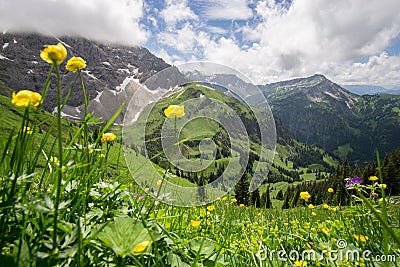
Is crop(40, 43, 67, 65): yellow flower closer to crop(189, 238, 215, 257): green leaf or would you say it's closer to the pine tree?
crop(189, 238, 215, 257): green leaf

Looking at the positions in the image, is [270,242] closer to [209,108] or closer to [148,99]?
[209,108]

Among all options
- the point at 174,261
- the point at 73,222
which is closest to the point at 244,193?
the point at 174,261


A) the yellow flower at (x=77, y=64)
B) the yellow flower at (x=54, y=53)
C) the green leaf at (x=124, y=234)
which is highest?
the yellow flower at (x=77, y=64)

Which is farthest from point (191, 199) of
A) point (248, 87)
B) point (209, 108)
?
point (248, 87)

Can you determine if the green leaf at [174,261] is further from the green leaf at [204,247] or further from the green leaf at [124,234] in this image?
the green leaf at [124,234]

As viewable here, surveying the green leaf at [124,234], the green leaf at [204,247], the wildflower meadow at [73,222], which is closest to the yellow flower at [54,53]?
the wildflower meadow at [73,222]

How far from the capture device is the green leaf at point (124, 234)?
140 cm

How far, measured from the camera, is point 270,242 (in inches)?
111

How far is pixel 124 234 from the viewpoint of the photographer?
1479 mm

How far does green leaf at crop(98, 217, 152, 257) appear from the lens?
140 centimetres

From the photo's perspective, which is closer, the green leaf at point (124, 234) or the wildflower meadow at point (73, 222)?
the wildflower meadow at point (73, 222)

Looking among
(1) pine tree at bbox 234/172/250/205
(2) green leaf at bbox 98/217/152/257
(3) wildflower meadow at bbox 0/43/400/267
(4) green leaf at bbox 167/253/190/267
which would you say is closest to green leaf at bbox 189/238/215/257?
(3) wildflower meadow at bbox 0/43/400/267

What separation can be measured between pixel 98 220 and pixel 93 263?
0.39m

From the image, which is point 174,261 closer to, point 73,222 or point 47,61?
point 73,222
